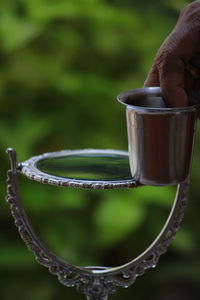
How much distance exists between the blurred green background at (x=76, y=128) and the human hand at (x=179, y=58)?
95cm

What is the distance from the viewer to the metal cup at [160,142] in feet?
3.12

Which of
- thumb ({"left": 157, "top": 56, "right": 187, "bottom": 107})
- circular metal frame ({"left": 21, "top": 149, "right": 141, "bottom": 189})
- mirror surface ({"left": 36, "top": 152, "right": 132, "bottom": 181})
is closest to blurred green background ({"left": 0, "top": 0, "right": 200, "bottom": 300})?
mirror surface ({"left": 36, "top": 152, "right": 132, "bottom": 181})

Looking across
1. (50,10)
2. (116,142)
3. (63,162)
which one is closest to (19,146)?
(116,142)

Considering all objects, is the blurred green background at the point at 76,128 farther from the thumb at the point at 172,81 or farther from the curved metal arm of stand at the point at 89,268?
the thumb at the point at 172,81

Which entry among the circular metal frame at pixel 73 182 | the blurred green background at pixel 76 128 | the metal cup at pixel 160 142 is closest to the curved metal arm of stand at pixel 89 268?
the circular metal frame at pixel 73 182

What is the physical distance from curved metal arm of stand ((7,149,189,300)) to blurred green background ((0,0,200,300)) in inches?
31.3

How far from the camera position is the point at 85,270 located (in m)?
1.10

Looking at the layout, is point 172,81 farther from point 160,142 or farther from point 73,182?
point 73,182

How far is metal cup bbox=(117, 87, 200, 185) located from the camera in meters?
0.95

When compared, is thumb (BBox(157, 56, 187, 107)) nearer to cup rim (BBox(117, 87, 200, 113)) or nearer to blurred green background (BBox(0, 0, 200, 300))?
cup rim (BBox(117, 87, 200, 113))

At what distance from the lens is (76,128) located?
2006 millimetres

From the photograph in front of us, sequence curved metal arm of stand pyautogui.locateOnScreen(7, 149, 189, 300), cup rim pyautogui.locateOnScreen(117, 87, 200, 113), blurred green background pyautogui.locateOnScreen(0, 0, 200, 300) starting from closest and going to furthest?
cup rim pyautogui.locateOnScreen(117, 87, 200, 113)
curved metal arm of stand pyautogui.locateOnScreen(7, 149, 189, 300)
blurred green background pyautogui.locateOnScreen(0, 0, 200, 300)

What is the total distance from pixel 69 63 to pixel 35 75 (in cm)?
11

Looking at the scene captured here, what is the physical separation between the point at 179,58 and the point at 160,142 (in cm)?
13
